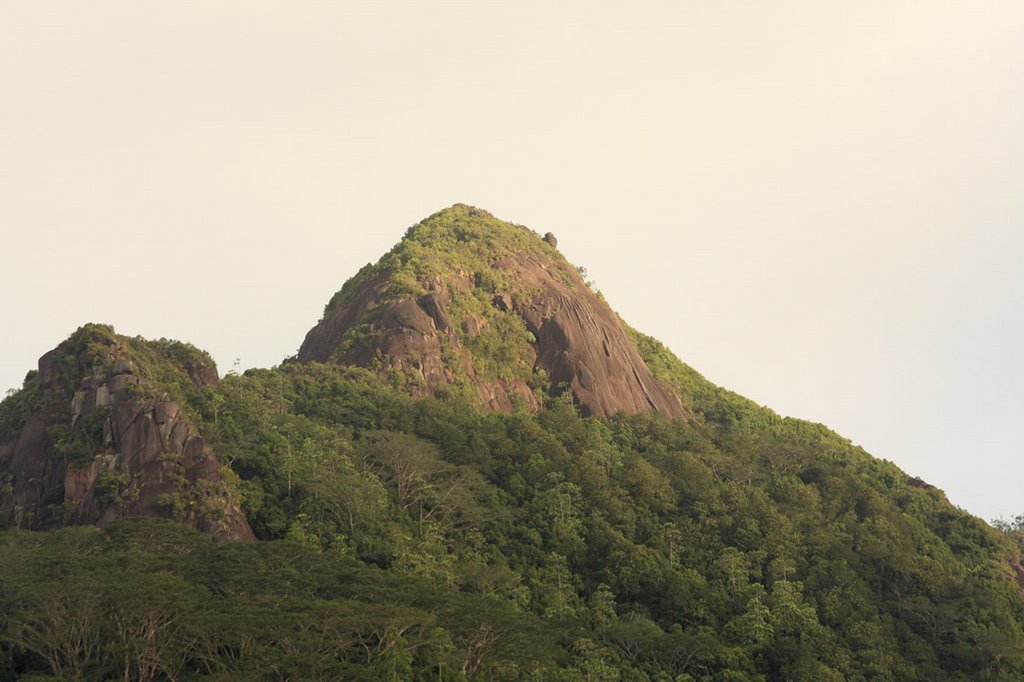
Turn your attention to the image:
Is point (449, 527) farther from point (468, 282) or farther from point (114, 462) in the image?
point (468, 282)

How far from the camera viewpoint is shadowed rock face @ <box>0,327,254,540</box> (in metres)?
56.2

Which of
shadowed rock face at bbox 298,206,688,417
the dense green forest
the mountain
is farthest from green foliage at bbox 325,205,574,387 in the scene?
the dense green forest

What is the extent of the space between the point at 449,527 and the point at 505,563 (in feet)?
12.6

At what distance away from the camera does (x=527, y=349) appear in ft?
301

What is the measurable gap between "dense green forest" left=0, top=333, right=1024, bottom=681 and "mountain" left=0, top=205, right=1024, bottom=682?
0.49 ft

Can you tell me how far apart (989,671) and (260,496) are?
36139 millimetres

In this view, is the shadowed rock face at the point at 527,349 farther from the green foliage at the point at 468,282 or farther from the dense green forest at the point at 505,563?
the dense green forest at the point at 505,563

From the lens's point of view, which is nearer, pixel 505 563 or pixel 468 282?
pixel 505 563

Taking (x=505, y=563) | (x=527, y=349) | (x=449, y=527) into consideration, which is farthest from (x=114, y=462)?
(x=527, y=349)

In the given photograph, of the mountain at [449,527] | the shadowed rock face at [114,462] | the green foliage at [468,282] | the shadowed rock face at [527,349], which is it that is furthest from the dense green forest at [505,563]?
the green foliage at [468,282]

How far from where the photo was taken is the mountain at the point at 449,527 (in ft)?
149

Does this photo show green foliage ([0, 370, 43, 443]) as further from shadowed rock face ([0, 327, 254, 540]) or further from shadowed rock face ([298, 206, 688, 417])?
shadowed rock face ([298, 206, 688, 417])

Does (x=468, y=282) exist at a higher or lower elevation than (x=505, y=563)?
higher

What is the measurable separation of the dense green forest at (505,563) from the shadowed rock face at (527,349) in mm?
3219
